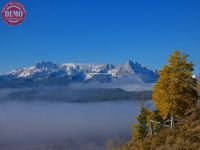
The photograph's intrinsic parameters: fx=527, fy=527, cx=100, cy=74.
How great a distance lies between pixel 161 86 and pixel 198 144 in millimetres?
31531

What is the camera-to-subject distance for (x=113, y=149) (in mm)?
77250

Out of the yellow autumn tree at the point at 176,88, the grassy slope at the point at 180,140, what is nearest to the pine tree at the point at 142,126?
the yellow autumn tree at the point at 176,88

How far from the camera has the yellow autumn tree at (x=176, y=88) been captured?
2904 inches

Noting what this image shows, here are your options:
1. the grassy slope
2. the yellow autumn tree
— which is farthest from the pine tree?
the grassy slope

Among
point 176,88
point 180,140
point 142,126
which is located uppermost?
point 176,88

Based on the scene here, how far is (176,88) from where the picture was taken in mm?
74000

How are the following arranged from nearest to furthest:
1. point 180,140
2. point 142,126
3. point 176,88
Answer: point 180,140 < point 176,88 < point 142,126

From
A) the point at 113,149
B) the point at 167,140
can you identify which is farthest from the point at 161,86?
the point at 167,140

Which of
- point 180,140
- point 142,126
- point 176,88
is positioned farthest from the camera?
point 142,126

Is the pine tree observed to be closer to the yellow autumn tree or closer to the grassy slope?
the yellow autumn tree

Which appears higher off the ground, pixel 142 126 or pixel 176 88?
pixel 176 88

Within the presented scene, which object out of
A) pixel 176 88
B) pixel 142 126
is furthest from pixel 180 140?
pixel 142 126

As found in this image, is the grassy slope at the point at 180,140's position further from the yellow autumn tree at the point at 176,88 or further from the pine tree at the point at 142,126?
the pine tree at the point at 142,126

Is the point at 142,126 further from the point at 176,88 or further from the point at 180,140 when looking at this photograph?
the point at 180,140
